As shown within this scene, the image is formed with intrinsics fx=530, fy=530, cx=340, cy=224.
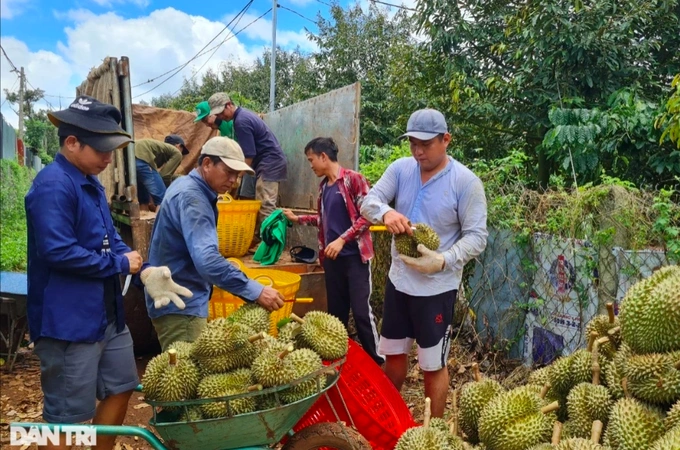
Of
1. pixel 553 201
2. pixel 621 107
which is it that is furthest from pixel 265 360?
pixel 621 107

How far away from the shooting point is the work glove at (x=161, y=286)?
99.6 inches

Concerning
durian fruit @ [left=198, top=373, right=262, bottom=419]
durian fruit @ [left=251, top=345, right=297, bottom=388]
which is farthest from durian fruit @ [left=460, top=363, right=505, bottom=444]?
durian fruit @ [left=198, top=373, right=262, bottom=419]

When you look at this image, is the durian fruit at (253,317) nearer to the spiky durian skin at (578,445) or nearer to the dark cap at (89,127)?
the dark cap at (89,127)

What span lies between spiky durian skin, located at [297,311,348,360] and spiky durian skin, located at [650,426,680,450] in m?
1.31

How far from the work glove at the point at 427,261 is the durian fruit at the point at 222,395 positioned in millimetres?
1208

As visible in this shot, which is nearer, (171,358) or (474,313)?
(171,358)

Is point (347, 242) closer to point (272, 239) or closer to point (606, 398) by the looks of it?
point (272, 239)

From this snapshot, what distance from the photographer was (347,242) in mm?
4023

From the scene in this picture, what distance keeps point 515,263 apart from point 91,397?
10.8ft

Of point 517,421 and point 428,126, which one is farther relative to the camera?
point 428,126

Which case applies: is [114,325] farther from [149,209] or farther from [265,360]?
[149,209]

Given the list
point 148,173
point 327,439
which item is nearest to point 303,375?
point 327,439

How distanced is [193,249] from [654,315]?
201cm

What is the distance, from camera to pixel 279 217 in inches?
184
